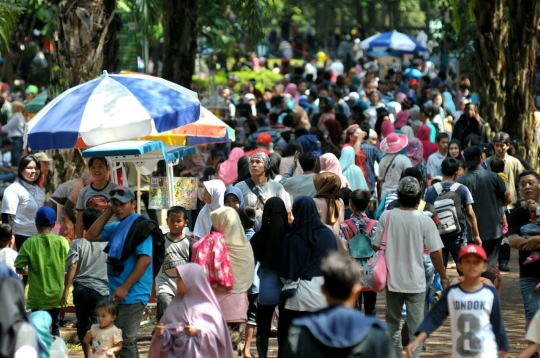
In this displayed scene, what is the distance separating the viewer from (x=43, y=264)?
10.2 meters

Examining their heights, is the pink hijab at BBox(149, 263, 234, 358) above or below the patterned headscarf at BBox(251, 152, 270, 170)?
below

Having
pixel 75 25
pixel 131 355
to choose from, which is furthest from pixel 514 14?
pixel 131 355

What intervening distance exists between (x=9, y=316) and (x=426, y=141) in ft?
44.8

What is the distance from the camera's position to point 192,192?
12734 mm

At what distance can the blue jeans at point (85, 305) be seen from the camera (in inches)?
380

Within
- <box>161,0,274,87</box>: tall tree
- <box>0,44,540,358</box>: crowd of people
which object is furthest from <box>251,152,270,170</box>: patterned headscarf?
<box>161,0,274,87</box>: tall tree

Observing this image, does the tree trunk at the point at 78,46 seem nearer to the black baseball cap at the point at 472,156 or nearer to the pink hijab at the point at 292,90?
the black baseball cap at the point at 472,156

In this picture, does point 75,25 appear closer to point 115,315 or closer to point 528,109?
point 115,315

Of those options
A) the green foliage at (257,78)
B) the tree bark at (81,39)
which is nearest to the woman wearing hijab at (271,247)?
the tree bark at (81,39)

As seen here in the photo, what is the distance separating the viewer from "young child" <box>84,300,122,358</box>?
338 inches

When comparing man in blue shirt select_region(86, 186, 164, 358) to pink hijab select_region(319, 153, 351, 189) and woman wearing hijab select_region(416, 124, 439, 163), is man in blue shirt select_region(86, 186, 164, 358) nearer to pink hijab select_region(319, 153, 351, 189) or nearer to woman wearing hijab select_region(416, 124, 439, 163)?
pink hijab select_region(319, 153, 351, 189)

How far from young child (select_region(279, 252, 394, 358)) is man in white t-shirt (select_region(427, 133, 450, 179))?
1107 centimetres

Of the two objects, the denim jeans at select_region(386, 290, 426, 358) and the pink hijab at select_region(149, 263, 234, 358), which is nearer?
the pink hijab at select_region(149, 263, 234, 358)

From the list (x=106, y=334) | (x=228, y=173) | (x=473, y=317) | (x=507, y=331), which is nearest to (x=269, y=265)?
(x=106, y=334)
